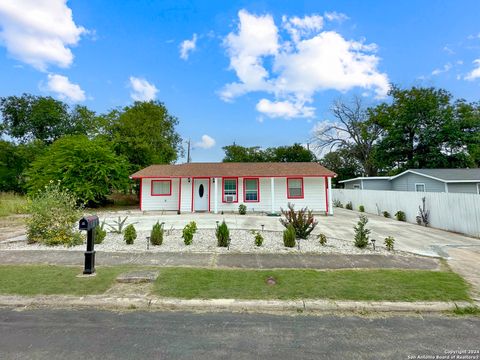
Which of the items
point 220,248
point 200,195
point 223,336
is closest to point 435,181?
point 200,195

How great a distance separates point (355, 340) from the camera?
2949mm

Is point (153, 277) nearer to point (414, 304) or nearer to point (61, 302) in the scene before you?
point (61, 302)

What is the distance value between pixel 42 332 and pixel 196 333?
1.94 metres

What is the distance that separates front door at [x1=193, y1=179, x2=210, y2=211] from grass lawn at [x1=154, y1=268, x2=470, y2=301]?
37.6 ft

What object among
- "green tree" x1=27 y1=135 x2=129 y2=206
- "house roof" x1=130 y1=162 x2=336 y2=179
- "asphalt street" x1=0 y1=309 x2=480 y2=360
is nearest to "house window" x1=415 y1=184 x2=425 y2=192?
"house roof" x1=130 y1=162 x2=336 y2=179

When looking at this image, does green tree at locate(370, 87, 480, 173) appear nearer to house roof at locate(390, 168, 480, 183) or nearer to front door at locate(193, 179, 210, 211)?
house roof at locate(390, 168, 480, 183)

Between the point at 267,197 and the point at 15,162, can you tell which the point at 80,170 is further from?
the point at 15,162

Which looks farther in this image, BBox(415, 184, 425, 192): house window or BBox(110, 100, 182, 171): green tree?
BBox(110, 100, 182, 171): green tree

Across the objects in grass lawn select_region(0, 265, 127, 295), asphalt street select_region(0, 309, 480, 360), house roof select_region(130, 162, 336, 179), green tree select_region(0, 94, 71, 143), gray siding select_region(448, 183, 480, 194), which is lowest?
asphalt street select_region(0, 309, 480, 360)

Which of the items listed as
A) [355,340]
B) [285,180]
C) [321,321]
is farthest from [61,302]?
[285,180]

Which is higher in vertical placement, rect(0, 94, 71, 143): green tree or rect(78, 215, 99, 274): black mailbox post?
rect(0, 94, 71, 143): green tree

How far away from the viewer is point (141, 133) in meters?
24.0

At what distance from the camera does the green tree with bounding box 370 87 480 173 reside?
2403 cm

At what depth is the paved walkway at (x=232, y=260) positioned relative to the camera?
5.68 meters
